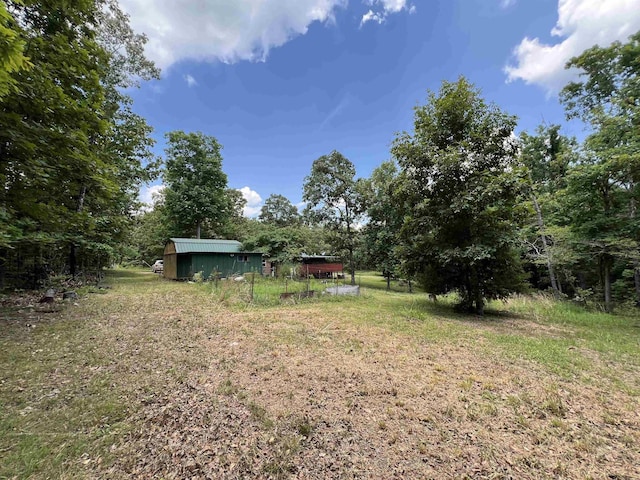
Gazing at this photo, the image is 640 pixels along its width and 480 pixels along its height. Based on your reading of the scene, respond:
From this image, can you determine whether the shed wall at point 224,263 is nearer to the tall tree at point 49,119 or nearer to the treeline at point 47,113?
the treeline at point 47,113

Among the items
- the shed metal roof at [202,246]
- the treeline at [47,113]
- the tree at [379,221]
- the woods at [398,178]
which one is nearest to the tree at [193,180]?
the shed metal roof at [202,246]

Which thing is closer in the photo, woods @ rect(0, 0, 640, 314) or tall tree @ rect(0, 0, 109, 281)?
tall tree @ rect(0, 0, 109, 281)

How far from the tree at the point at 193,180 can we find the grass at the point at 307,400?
747 inches

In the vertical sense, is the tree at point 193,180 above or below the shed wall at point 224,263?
above

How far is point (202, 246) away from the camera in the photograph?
18.5 m

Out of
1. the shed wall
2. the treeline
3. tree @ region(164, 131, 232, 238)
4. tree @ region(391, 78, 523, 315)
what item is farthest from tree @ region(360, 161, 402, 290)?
the treeline

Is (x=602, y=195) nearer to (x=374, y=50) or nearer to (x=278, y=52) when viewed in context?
(x=374, y=50)

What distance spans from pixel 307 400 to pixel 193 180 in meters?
25.6

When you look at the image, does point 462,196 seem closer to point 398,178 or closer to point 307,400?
point 398,178

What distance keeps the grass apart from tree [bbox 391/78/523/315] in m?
2.24

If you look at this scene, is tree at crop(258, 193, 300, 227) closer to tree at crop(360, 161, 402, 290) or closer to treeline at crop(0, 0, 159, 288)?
tree at crop(360, 161, 402, 290)

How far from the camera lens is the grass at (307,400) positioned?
2.13 metres

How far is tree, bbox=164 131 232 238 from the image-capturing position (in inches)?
939

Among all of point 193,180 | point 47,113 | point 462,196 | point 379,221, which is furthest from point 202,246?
point 462,196
